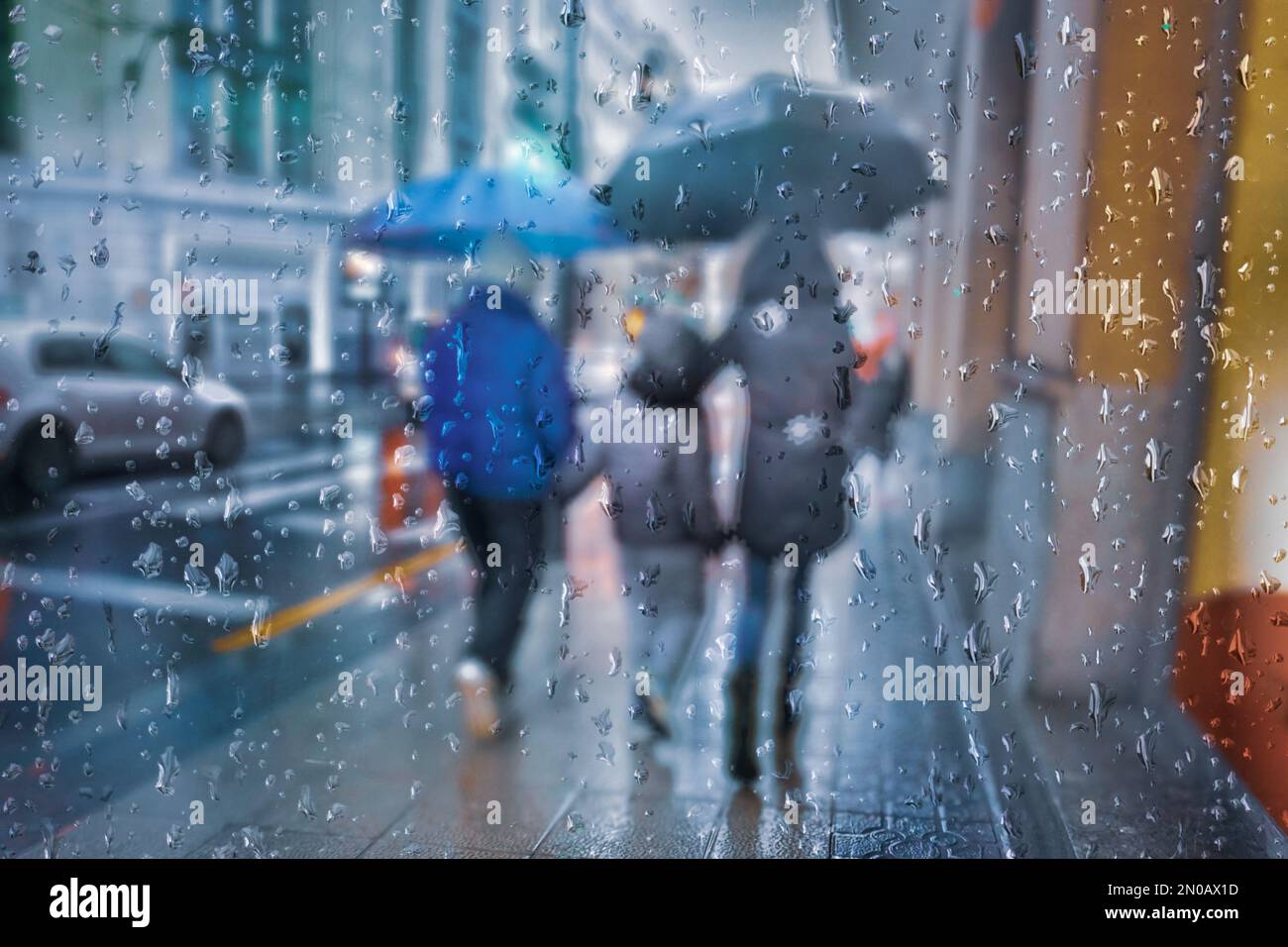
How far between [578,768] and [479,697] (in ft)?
1.09

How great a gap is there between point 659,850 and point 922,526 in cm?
111

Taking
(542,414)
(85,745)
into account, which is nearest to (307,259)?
(542,414)

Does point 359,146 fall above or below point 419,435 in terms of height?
above

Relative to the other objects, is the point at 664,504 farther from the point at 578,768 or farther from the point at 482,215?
the point at 482,215

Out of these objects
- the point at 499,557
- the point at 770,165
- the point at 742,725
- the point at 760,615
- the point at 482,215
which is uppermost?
the point at 770,165

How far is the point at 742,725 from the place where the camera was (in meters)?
3.06

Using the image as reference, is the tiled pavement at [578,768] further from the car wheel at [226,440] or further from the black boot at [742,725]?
the car wheel at [226,440]

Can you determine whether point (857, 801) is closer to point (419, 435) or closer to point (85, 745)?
point (419, 435)

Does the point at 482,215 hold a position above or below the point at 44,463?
above

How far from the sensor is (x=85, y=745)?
118 inches

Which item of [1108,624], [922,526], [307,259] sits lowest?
[1108,624]

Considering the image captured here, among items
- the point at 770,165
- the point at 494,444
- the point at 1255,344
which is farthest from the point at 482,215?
the point at 1255,344

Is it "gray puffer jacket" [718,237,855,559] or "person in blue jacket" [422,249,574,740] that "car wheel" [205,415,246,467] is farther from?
"gray puffer jacket" [718,237,855,559]

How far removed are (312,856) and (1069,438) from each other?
2.29 m
